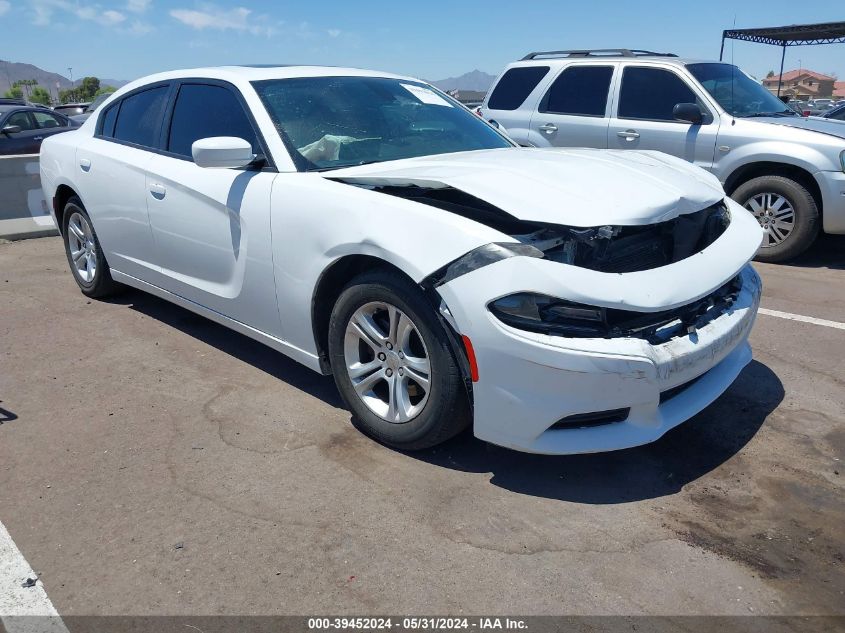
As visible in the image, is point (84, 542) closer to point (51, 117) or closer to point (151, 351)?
point (151, 351)

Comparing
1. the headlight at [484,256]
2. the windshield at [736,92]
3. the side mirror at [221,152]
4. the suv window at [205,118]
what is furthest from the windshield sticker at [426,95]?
the windshield at [736,92]

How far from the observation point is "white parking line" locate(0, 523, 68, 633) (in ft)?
7.87

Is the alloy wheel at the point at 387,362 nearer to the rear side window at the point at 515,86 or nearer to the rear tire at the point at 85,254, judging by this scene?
the rear tire at the point at 85,254

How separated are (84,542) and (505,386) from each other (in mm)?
1709

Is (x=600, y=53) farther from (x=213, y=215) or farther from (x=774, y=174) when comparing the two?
(x=213, y=215)

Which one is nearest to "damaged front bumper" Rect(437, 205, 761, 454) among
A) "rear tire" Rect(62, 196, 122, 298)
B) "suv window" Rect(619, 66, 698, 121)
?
"rear tire" Rect(62, 196, 122, 298)

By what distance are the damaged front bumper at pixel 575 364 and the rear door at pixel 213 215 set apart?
134 cm

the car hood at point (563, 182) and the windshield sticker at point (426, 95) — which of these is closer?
the car hood at point (563, 182)

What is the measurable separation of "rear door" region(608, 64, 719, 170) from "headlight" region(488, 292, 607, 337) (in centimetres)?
520

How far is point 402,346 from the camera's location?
3.24 meters

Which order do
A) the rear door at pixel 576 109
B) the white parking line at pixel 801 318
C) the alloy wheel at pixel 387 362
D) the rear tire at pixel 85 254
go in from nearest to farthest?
1. the alloy wheel at pixel 387 362
2. the white parking line at pixel 801 318
3. the rear tire at pixel 85 254
4. the rear door at pixel 576 109

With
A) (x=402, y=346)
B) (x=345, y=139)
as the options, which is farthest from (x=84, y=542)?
(x=345, y=139)

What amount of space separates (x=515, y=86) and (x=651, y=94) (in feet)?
5.53

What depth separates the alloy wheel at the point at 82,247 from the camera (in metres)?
5.59
